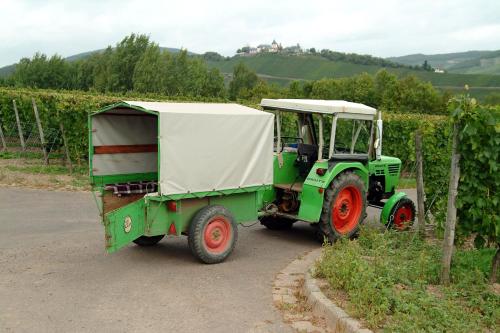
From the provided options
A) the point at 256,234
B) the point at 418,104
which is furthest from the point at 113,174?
the point at 418,104

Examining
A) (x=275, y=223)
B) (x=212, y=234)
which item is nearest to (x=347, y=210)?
(x=275, y=223)

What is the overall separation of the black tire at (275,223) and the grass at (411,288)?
8.64 feet

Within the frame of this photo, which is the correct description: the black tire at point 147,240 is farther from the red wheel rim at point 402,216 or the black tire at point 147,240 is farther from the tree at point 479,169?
the tree at point 479,169

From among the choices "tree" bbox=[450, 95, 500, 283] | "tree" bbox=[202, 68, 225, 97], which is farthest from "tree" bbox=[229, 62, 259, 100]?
"tree" bbox=[450, 95, 500, 283]

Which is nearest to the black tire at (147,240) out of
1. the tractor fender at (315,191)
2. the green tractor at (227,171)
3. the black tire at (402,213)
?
the green tractor at (227,171)

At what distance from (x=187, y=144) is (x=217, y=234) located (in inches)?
58.4

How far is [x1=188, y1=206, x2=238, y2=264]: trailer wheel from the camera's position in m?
7.89

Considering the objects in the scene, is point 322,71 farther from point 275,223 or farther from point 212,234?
point 212,234

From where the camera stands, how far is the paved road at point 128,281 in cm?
582

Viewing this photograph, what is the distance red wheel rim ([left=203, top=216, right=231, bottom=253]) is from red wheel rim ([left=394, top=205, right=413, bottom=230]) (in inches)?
146

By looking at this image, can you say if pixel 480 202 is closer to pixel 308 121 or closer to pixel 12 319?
pixel 308 121

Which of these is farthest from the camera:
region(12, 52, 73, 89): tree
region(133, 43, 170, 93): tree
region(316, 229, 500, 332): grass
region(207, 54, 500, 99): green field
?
region(207, 54, 500, 99): green field

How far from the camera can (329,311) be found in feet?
19.4

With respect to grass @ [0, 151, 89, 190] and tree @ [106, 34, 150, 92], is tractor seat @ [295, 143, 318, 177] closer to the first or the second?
grass @ [0, 151, 89, 190]
